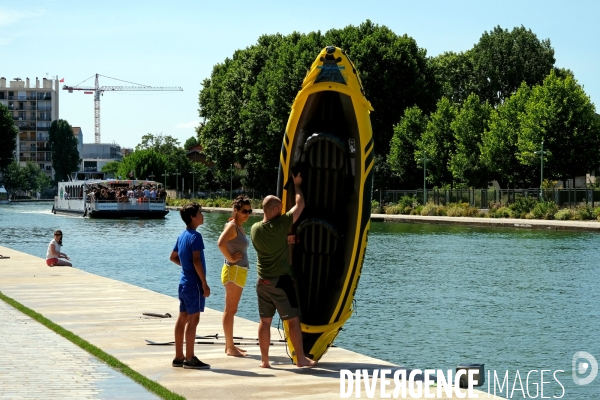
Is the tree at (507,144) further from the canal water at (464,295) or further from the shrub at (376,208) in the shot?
the canal water at (464,295)

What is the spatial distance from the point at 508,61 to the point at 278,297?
95.6 meters

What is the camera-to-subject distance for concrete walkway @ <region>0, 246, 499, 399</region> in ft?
32.6

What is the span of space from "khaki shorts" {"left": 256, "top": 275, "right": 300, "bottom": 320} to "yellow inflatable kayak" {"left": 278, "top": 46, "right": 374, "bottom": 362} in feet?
4.45

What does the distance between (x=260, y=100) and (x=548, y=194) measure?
3052 cm

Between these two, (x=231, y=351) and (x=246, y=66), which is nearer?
(x=231, y=351)

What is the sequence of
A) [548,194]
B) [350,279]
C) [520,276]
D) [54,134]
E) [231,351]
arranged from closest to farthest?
1. [231,351]
2. [350,279]
3. [520,276]
4. [548,194]
5. [54,134]

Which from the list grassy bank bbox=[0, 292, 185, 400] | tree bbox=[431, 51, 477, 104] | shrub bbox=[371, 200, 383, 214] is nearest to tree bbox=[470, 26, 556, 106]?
tree bbox=[431, 51, 477, 104]

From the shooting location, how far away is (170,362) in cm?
1142

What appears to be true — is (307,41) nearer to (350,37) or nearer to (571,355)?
(350,37)

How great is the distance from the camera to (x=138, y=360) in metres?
11.5

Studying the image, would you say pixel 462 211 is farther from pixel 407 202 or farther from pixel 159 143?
pixel 159 143

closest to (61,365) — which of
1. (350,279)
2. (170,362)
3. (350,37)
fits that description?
(170,362)

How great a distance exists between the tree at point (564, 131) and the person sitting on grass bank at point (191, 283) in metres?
56.2

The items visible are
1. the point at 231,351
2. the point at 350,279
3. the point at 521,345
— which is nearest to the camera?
the point at 231,351
